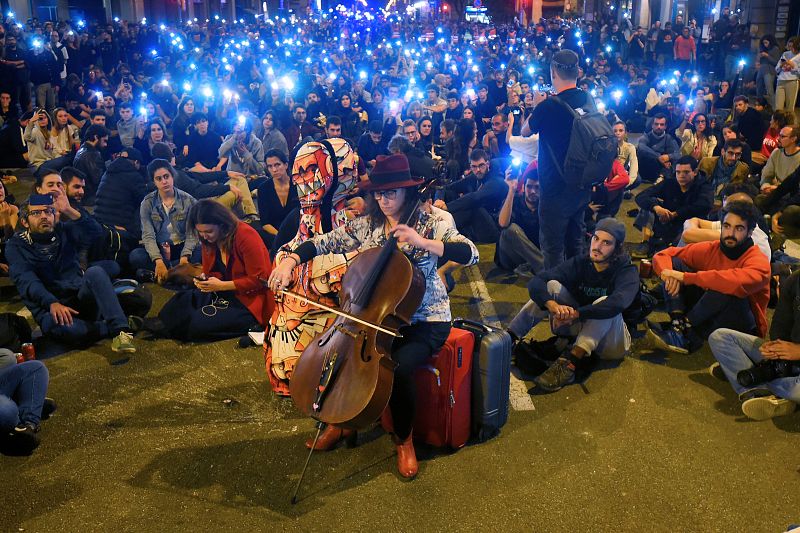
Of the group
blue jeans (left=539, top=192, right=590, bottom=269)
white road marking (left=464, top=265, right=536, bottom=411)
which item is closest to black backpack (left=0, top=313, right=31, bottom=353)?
white road marking (left=464, top=265, right=536, bottom=411)

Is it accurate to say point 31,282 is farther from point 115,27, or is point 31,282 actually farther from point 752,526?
point 115,27

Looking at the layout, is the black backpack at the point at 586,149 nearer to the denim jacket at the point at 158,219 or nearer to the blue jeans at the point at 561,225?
the blue jeans at the point at 561,225

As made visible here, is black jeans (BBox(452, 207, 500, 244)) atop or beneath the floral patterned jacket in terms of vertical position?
beneath

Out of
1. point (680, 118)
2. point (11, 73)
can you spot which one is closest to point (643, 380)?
point (680, 118)

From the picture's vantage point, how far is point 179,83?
21.4 m

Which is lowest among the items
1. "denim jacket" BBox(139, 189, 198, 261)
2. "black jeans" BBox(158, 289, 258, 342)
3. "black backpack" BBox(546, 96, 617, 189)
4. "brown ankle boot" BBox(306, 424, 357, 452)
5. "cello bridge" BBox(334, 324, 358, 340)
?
"brown ankle boot" BBox(306, 424, 357, 452)

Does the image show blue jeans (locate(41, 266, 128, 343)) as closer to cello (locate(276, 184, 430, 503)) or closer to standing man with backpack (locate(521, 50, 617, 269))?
cello (locate(276, 184, 430, 503))

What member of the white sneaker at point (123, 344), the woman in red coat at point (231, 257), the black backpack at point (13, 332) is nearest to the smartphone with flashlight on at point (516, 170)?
the woman in red coat at point (231, 257)

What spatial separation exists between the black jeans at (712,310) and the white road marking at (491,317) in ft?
4.86

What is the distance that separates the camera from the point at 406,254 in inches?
177

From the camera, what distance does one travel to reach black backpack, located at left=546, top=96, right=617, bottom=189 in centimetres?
618

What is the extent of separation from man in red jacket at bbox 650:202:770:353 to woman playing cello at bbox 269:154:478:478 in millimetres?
2220

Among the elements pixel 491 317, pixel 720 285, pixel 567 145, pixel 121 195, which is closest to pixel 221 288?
pixel 491 317

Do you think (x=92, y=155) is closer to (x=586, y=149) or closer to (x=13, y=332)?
(x=13, y=332)
